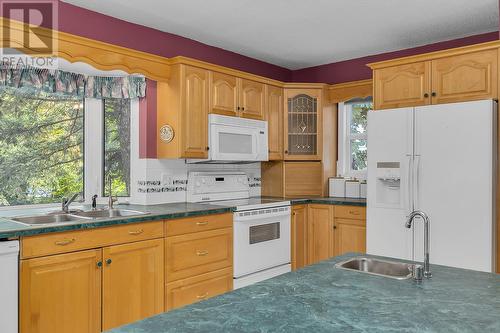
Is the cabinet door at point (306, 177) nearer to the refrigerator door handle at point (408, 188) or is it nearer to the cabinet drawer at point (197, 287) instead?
the refrigerator door handle at point (408, 188)

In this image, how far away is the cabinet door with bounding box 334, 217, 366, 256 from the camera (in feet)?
12.9

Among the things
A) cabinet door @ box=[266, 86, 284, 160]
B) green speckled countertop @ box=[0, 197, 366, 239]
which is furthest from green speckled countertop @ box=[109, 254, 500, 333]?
cabinet door @ box=[266, 86, 284, 160]

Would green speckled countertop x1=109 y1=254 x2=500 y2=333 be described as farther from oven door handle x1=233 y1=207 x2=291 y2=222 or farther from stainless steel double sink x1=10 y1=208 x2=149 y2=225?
oven door handle x1=233 y1=207 x2=291 y2=222

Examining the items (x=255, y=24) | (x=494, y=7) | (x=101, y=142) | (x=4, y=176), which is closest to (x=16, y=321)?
(x=4, y=176)

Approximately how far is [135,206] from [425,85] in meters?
2.71

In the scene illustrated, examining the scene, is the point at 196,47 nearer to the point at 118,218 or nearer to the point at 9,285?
the point at 118,218

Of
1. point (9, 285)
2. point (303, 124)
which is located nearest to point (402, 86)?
point (303, 124)

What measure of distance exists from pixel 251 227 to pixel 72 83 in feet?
6.42

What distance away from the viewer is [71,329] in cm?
251

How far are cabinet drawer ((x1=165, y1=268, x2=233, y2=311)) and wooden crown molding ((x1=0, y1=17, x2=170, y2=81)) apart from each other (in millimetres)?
1724

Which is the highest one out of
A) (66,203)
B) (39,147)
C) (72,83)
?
(72,83)

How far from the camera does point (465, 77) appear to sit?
3314mm

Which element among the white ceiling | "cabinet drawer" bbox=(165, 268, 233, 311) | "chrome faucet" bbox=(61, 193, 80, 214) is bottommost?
"cabinet drawer" bbox=(165, 268, 233, 311)

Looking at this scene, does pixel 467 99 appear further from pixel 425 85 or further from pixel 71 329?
pixel 71 329
